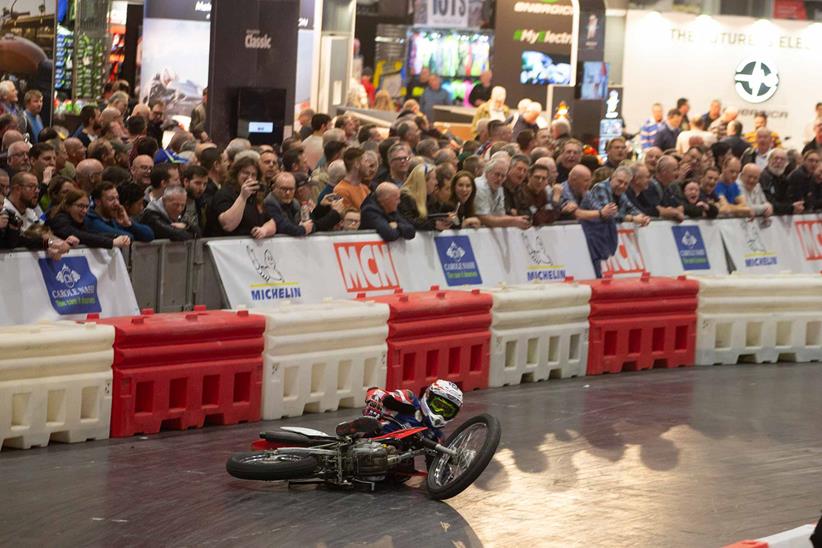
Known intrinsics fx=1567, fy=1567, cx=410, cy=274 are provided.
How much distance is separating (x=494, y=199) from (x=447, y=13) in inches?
735

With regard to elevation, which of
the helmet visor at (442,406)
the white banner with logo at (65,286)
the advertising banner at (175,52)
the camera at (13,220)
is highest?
the advertising banner at (175,52)

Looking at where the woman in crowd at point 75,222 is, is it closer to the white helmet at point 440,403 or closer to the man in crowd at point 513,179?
the white helmet at point 440,403

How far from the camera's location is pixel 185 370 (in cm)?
1277

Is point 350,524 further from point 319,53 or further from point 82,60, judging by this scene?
point 319,53

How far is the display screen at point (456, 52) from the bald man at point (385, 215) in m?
19.5

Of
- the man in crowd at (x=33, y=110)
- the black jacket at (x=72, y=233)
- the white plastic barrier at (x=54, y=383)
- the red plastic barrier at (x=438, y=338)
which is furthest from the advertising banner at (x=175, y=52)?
the white plastic barrier at (x=54, y=383)

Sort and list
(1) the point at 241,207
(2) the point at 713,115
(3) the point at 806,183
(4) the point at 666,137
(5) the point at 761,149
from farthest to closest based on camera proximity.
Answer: (2) the point at 713,115 < (4) the point at 666,137 < (5) the point at 761,149 < (3) the point at 806,183 < (1) the point at 241,207

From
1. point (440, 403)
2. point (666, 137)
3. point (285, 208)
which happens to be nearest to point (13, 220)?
point (285, 208)

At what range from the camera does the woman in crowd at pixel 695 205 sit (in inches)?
Result: 781

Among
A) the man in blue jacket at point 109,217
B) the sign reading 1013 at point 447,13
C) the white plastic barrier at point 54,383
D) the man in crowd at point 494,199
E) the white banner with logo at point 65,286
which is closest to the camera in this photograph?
the white plastic barrier at point 54,383

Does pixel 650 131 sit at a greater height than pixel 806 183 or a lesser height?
greater

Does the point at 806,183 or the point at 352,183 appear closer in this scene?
the point at 352,183

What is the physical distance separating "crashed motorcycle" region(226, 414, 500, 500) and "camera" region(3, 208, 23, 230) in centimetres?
313

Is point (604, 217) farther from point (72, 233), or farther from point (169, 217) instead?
point (72, 233)
